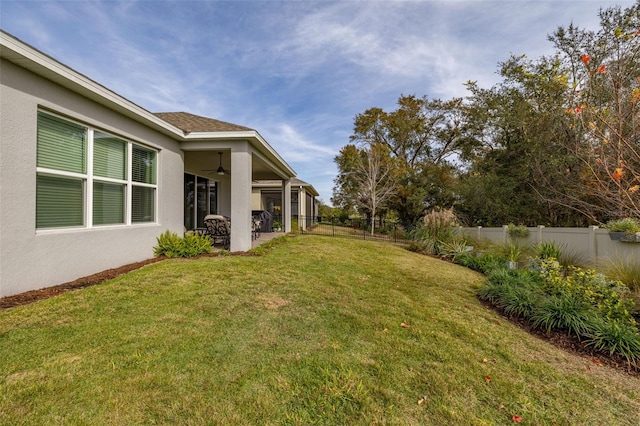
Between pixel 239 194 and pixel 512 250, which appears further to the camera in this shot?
pixel 512 250

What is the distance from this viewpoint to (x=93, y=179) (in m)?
5.29

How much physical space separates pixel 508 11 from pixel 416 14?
237cm

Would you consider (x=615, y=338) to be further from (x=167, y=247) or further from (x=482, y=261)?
(x=167, y=247)

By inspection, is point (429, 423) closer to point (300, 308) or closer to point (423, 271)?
point (300, 308)

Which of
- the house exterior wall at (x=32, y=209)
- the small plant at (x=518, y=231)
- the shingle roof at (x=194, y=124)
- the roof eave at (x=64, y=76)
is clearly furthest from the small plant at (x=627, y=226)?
the house exterior wall at (x=32, y=209)

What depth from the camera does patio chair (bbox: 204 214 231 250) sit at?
8523 millimetres

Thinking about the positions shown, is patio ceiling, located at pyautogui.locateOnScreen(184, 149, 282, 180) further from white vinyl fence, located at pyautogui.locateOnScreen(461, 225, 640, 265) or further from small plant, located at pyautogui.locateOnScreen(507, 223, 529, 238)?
white vinyl fence, located at pyautogui.locateOnScreen(461, 225, 640, 265)

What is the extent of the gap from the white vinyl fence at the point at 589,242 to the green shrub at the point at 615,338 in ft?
10.7

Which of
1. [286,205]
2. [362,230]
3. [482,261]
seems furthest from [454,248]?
[362,230]

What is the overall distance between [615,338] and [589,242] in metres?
4.88

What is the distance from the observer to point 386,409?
214 cm

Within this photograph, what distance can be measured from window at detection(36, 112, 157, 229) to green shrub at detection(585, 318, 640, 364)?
8.04m

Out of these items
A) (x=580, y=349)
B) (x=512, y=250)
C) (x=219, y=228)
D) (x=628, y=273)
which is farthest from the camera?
(x=219, y=228)

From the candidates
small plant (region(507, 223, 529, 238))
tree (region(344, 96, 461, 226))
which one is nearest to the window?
small plant (region(507, 223, 529, 238))
